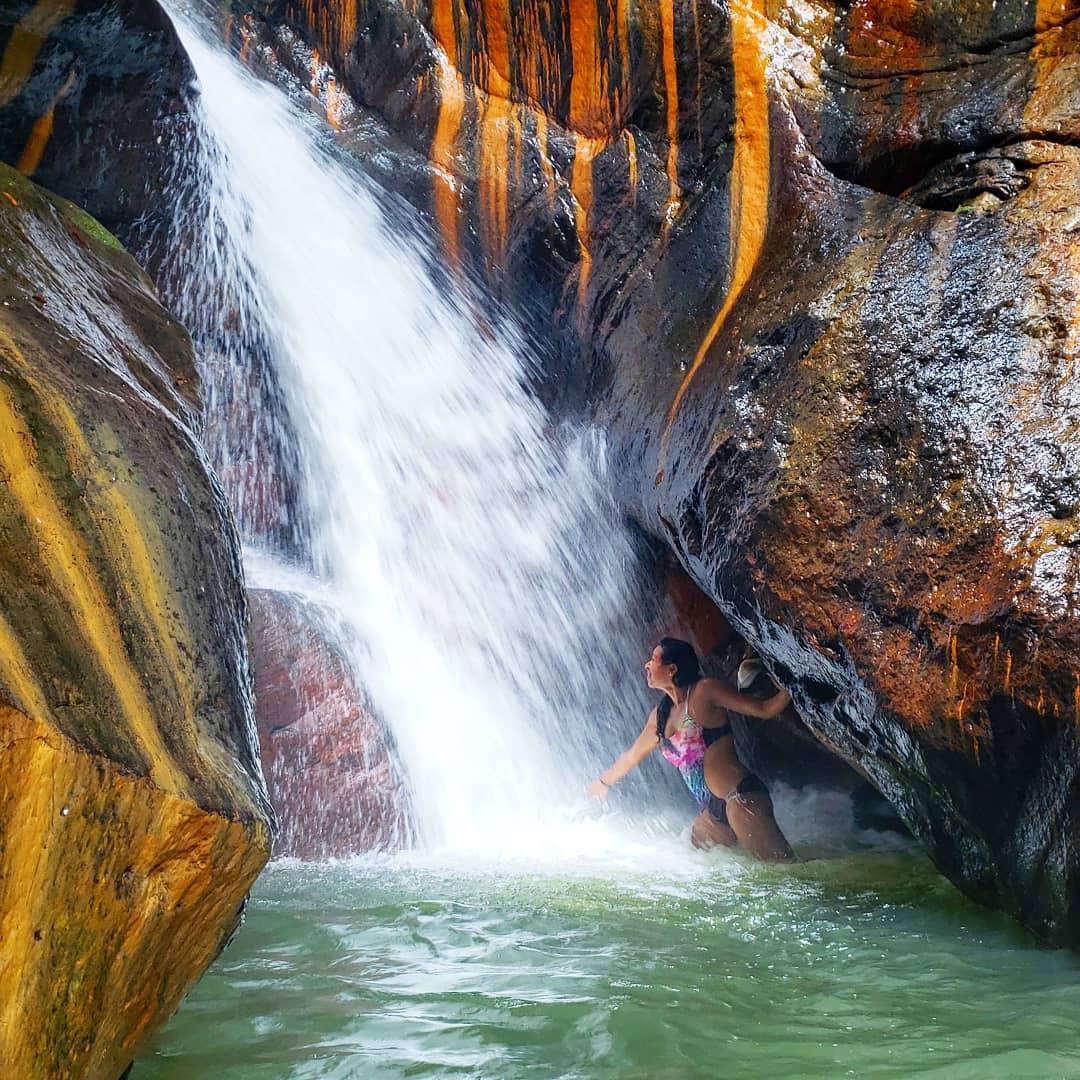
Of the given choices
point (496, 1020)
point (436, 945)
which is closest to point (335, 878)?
point (436, 945)

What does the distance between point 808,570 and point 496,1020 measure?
7.68 ft

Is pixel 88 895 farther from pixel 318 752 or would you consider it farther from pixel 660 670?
pixel 660 670

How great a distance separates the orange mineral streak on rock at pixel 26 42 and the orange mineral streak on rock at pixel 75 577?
649 cm

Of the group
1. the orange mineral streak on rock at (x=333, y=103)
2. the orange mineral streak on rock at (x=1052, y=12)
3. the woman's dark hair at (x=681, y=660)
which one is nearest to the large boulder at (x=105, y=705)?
the woman's dark hair at (x=681, y=660)

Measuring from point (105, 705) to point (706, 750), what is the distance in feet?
14.7

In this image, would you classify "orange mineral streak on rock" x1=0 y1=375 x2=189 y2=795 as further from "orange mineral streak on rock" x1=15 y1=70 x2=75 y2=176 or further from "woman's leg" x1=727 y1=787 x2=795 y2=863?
"orange mineral streak on rock" x1=15 y1=70 x2=75 y2=176

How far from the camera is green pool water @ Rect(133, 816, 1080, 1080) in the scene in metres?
2.60

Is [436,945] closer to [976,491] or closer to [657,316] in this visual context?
[976,491]

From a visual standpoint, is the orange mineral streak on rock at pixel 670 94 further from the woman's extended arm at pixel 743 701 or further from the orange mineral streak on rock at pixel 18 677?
the orange mineral streak on rock at pixel 18 677

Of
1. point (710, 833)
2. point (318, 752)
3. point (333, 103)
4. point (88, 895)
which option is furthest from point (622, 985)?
point (333, 103)

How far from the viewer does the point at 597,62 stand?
23.7ft

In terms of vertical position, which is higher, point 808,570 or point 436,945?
point 808,570

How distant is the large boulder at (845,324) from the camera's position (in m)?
3.79

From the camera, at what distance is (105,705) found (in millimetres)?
2113
